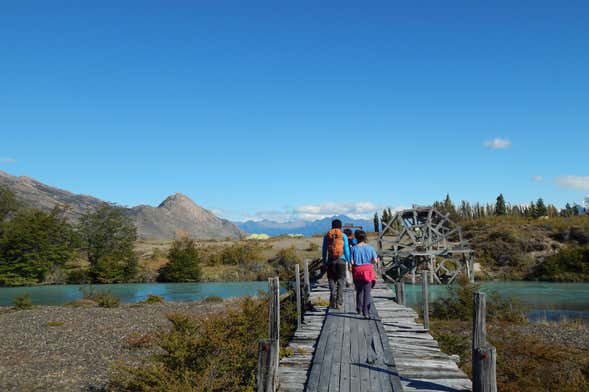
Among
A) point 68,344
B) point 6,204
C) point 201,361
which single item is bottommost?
point 68,344

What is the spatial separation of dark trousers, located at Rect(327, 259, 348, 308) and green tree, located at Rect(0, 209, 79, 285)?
42.5 meters

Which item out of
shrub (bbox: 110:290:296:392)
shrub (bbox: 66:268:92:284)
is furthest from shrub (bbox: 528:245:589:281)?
shrub (bbox: 66:268:92:284)

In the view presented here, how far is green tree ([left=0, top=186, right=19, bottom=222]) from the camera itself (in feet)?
173

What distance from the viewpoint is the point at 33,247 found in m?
47.9

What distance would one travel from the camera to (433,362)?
8.08m

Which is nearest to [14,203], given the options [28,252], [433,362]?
[28,252]

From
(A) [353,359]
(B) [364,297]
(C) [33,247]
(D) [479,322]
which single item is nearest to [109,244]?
(C) [33,247]

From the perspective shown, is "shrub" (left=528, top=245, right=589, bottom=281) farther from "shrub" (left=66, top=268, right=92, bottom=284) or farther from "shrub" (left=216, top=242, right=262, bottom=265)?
"shrub" (left=66, top=268, right=92, bottom=284)

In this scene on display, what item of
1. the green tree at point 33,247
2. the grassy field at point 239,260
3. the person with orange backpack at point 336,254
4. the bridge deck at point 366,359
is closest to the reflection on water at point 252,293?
the green tree at point 33,247

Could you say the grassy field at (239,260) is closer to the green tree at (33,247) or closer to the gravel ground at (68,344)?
the green tree at (33,247)

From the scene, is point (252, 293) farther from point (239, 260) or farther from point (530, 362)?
point (530, 362)

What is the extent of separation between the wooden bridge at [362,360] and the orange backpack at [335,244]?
5.05ft

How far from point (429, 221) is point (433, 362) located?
38.9 meters

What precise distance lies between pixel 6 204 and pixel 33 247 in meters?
8.62
